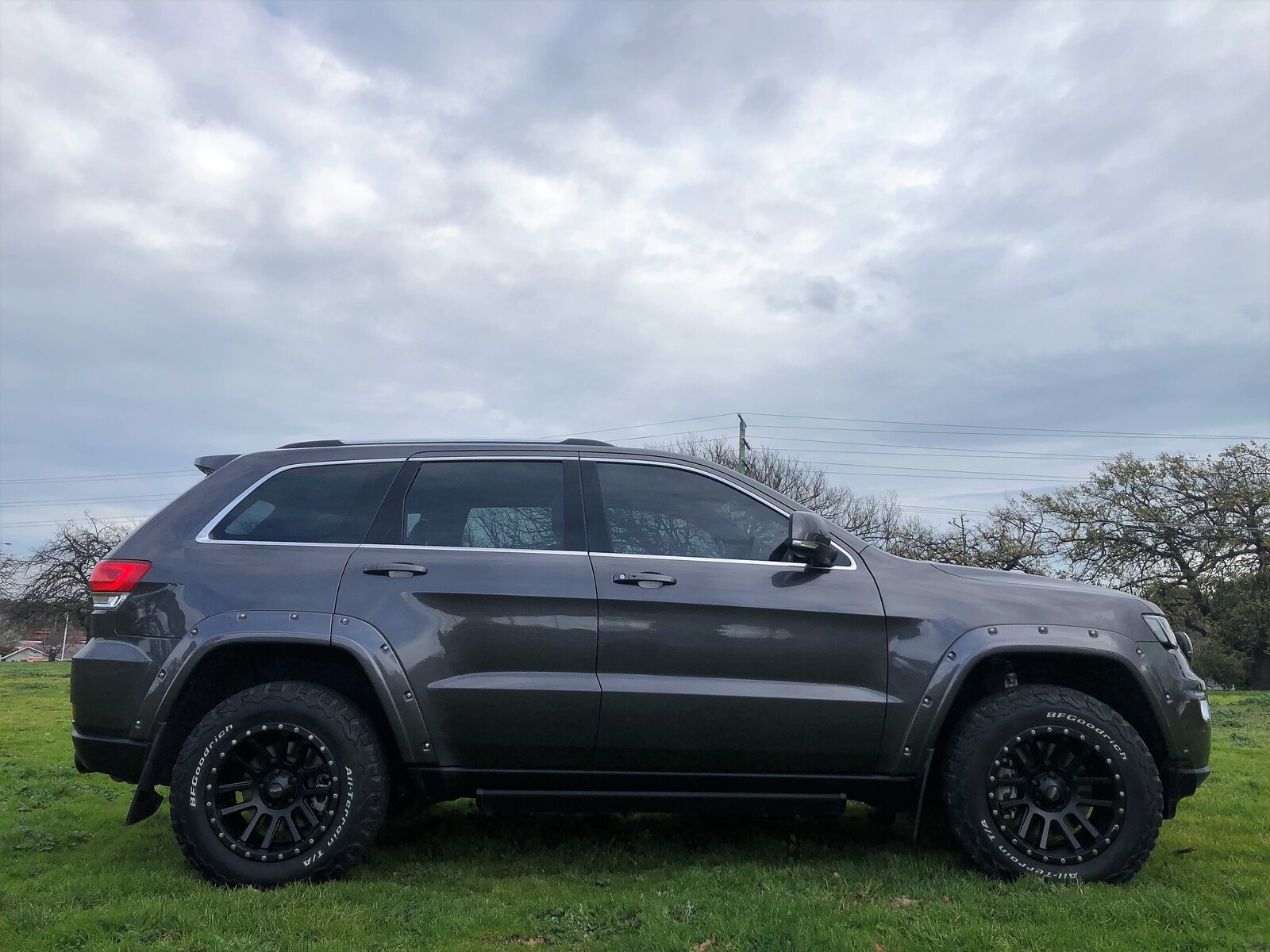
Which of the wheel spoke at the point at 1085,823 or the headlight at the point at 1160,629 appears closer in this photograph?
the wheel spoke at the point at 1085,823

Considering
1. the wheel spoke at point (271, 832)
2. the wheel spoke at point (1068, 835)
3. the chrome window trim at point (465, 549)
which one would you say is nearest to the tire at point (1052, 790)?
the wheel spoke at point (1068, 835)

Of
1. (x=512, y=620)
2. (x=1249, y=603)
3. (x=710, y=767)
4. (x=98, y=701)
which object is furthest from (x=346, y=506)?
(x=1249, y=603)

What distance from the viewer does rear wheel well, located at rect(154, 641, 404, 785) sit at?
4.00 m

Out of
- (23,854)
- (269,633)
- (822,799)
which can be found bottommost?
(23,854)

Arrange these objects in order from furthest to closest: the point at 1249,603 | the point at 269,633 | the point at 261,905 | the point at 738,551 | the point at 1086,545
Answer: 1. the point at 1086,545
2. the point at 1249,603
3. the point at 738,551
4. the point at 269,633
5. the point at 261,905

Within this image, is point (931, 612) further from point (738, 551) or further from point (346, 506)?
point (346, 506)

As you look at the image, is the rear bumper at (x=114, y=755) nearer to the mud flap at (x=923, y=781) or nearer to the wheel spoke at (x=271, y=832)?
the wheel spoke at (x=271, y=832)

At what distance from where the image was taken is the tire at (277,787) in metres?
3.81

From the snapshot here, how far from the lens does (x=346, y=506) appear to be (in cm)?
430

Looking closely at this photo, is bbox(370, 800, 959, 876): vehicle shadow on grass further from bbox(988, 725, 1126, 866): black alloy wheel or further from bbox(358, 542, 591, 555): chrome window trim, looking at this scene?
bbox(358, 542, 591, 555): chrome window trim

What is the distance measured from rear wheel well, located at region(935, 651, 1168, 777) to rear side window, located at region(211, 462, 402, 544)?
276 cm

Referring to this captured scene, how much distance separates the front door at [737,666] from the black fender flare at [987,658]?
16cm

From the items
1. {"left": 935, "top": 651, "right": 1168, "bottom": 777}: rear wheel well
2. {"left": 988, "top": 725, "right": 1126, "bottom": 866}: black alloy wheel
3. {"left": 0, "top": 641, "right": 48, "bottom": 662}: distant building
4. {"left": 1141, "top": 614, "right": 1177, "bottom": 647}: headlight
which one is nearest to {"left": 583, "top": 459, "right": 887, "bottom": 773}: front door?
{"left": 935, "top": 651, "right": 1168, "bottom": 777}: rear wheel well

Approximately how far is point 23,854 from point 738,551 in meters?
3.64
